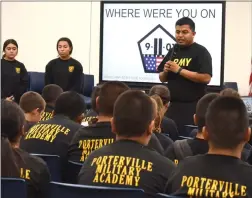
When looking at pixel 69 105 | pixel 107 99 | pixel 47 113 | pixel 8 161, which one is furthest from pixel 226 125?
pixel 47 113

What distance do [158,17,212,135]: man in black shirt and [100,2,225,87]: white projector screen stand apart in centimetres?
273

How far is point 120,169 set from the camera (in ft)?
7.62

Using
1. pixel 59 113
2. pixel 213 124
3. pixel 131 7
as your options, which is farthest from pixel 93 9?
pixel 213 124

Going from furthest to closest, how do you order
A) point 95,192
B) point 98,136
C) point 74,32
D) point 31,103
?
point 74,32 → point 31,103 → point 98,136 → point 95,192

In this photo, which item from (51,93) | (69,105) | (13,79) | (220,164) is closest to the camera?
(220,164)

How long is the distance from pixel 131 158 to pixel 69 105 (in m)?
1.79

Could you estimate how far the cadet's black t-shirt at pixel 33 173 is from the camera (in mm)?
2557

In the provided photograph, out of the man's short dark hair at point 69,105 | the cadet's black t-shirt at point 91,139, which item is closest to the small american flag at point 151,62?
the man's short dark hair at point 69,105

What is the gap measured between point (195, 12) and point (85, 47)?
3575 millimetres

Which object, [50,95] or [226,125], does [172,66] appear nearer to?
[50,95]

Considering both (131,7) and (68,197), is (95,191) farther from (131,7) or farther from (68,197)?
(131,7)

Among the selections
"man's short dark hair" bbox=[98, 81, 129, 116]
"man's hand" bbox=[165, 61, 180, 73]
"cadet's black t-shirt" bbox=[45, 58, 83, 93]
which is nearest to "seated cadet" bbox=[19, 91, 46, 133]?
"man's short dark hair" bbox=[98, 81, 129, 116]

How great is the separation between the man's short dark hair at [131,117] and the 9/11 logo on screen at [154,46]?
5794 millimetres

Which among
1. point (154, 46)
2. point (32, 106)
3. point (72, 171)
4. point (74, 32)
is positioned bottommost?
point (72, 171)
